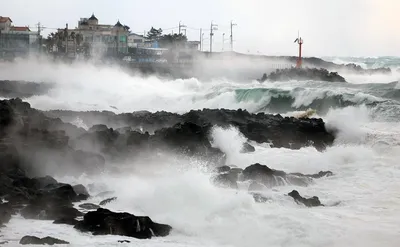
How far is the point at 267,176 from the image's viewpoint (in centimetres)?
1262

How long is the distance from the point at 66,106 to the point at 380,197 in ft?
64.0

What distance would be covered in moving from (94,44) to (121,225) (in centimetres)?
6497

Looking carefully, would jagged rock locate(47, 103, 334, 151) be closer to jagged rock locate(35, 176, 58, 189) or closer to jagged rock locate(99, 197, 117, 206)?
jagged rock locate(35, 176, 58, 189)

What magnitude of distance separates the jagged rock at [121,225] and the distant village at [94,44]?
49351mm

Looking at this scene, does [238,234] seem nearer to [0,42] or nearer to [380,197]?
[380,197]

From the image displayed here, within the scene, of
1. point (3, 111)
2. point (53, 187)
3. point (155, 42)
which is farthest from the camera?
point (155, 42)

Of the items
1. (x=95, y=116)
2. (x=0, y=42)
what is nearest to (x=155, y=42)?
(x=0, y=42)

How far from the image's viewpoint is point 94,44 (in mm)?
71438

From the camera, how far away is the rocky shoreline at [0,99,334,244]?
9289mm

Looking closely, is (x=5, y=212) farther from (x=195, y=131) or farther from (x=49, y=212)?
(x=195, y=131)

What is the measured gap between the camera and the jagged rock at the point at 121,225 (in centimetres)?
873

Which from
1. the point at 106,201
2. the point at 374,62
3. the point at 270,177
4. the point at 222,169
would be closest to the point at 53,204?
Result: the point at 106,201

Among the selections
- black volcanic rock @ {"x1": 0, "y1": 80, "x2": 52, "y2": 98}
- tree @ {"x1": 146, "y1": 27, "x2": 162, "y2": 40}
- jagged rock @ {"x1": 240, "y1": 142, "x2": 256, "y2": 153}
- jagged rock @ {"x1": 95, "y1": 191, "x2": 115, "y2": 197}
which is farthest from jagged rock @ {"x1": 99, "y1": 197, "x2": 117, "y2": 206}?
tree @ {"x1": 146, "y1": 27, "x2": 162, "y2": 40}

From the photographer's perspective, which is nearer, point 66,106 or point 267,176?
point 267,176
